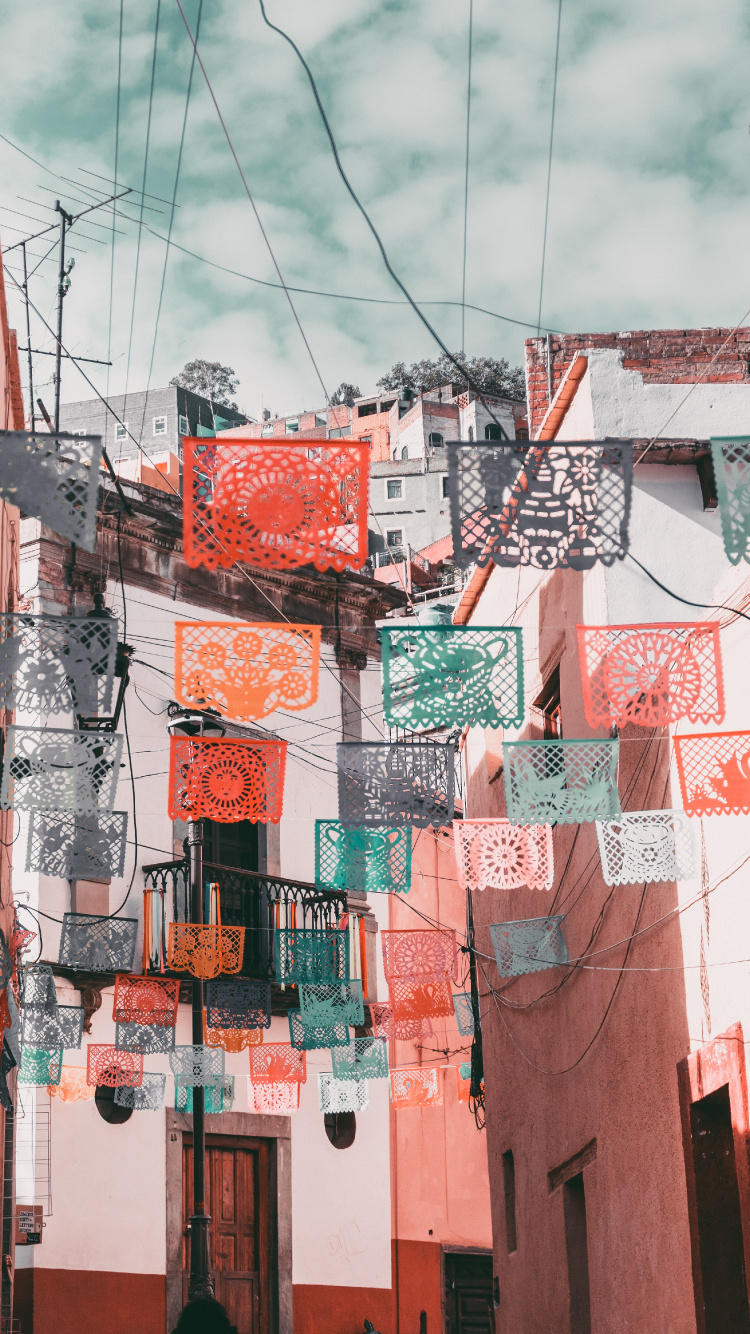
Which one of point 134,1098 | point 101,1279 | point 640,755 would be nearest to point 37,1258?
point 101,1279

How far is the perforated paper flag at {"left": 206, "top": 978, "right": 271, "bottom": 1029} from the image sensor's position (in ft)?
52.5

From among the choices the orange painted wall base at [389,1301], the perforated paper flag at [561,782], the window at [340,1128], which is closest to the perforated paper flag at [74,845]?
the perforated paper flag at [561,782]

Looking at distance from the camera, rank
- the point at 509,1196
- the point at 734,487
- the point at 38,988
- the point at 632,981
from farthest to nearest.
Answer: the point at 509,1196 < the point at 38,988 < the point at 632,981 < the point at 734,487

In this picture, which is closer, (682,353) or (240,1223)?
(682,353)

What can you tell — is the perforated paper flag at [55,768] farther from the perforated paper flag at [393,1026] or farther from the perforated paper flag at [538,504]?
the perforated paper flag at [393,1026]

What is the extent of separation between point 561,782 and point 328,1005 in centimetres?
774

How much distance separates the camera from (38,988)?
1488 centimetres

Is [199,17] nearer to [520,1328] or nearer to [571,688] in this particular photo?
[571,688]

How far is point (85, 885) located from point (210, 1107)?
2814 mm

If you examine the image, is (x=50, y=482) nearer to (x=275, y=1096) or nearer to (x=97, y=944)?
(x=97, y=944)

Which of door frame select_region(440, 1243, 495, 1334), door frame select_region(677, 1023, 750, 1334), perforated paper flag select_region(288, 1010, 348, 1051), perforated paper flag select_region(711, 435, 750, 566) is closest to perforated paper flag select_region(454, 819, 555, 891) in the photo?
door frame select_region(677, 1023, 750, 1334)

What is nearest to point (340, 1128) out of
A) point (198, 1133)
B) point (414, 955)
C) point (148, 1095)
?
point (148, 1095)

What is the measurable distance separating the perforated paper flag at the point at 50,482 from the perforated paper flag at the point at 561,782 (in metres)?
3.50

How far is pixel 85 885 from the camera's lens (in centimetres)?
1656
